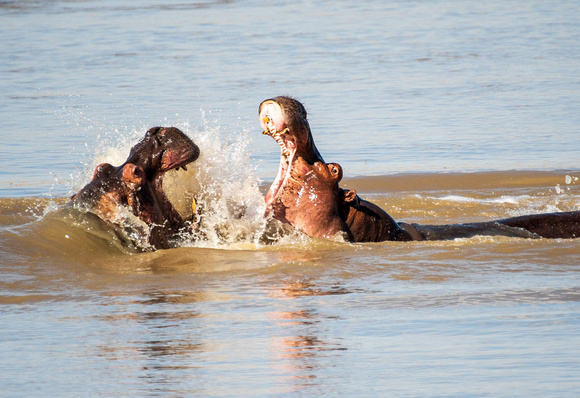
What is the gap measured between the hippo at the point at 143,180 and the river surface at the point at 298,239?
16 cm

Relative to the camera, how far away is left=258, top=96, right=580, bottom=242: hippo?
19.2 feet

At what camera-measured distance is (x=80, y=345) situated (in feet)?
13.6

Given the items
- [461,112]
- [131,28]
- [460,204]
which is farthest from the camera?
[131,28]

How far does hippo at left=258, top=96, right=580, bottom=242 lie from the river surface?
5.1 inches

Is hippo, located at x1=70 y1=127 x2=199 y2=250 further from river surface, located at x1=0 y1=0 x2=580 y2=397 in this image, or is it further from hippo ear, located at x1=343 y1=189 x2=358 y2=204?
hippo ear, located at x1=343 y1=189 x2=358 y2=204

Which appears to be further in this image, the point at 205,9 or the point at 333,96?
the point at 205,9

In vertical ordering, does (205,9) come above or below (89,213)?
above

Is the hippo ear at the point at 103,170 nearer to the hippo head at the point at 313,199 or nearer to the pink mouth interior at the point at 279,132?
the pink mouth interior at the point at 279,132

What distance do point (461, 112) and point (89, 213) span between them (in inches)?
314

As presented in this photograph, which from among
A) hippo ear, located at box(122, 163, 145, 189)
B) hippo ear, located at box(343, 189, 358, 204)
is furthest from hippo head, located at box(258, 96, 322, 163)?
hippo ear, located at box(122, 163, 145, 189)

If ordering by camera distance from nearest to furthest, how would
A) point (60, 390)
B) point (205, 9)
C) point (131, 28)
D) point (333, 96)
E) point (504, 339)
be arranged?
point (60, 390), point (504, 339), point (333, 96), point (131, 28), point (205, 9)

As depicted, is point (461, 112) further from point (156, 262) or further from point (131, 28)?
point (131, 28)

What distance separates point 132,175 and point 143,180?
0.26 ft

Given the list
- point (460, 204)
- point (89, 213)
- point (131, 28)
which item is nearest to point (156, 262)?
point (89, 213)
